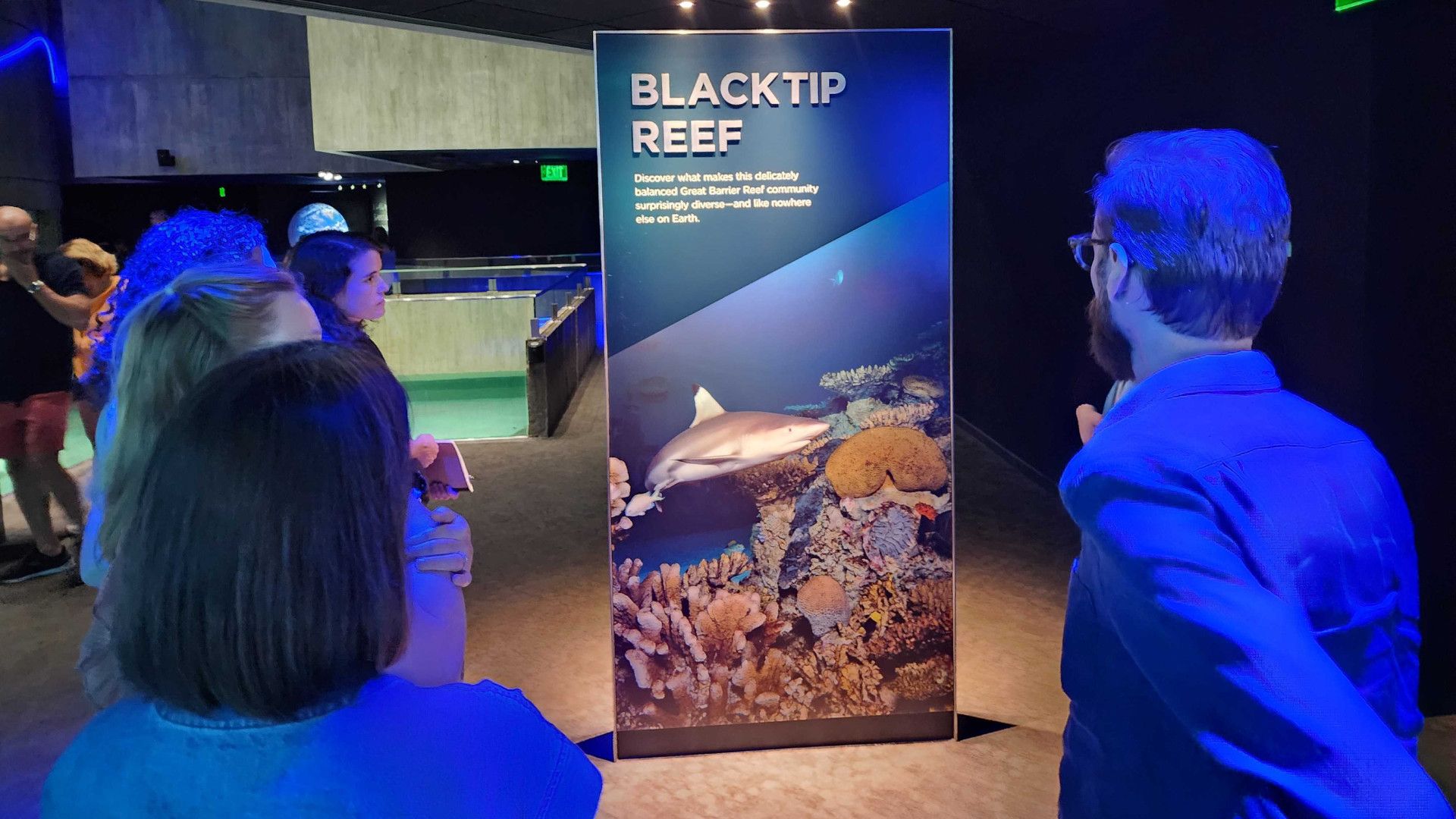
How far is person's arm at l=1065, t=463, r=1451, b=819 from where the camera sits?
2.51ft

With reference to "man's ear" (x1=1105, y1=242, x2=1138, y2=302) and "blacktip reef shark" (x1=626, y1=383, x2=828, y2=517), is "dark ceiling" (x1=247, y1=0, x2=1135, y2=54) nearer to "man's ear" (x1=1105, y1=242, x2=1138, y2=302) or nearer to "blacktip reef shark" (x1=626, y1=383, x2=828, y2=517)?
"blacktip reef shark" (x1=626, y1=383, x2=828, y2=517)

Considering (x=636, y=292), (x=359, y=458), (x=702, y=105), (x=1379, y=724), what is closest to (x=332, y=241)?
(x=636, y=292)

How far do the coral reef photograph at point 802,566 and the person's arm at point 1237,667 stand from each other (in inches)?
80.1

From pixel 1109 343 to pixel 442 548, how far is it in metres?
1.00

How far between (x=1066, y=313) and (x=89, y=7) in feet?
55.5

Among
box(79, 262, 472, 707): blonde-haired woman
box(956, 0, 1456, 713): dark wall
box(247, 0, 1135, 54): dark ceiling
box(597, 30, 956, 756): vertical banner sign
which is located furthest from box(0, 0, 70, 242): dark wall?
box(79, 262, 472, 707): blonde-haired woman

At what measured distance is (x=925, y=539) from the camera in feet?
9.98

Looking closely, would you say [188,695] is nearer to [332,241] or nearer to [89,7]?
[332,241]

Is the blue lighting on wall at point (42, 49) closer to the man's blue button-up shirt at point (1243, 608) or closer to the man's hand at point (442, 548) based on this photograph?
the man's hand at point (442, 548)

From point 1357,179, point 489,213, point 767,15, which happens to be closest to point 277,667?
point 1357,179

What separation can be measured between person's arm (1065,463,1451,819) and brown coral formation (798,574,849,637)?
212cm

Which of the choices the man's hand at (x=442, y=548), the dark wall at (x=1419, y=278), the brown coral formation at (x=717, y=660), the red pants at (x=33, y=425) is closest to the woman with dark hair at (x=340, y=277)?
the brown coral formation at (x=717, y=660)

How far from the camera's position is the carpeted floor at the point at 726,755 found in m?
2.90

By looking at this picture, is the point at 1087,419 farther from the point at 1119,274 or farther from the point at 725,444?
the point at 725,444
